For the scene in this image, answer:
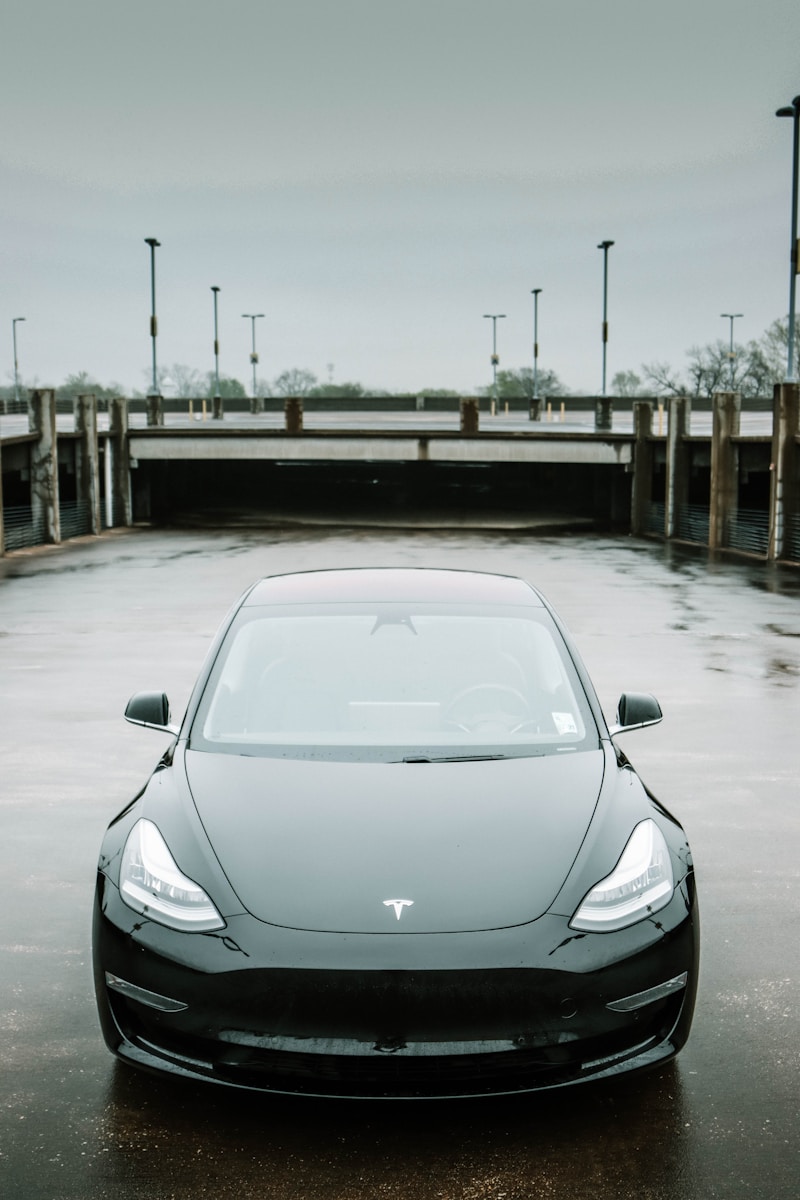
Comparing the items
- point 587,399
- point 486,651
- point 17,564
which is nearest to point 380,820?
point 486,651

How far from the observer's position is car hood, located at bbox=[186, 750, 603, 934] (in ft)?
12.0

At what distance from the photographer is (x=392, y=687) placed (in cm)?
523

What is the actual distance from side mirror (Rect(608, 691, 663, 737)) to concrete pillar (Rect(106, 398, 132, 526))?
36197 mm

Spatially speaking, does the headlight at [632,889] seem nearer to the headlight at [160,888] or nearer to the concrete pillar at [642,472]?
the headlight at [160,888]

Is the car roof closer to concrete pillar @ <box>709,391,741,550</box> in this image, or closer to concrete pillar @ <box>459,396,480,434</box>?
concrete pillar @ <box>709,391,741,550</box>

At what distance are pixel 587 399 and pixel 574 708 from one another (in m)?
74.7

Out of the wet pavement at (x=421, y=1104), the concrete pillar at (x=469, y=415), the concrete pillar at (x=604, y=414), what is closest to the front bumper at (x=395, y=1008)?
the wet pavement at (x=421, y=1104)

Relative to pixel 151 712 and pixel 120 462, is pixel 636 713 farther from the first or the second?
pixel 120 462

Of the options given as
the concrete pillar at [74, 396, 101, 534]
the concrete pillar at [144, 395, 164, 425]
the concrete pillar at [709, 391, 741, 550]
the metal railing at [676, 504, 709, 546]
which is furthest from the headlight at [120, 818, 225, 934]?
the concrete pillar at [144, 395, 164, 425]

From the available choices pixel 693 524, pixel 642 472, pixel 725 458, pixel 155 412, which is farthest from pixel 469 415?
pixel 155 412

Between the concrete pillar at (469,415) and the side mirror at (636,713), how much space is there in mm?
35397

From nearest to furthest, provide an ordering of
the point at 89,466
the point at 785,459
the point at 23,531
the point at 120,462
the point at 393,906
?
1. the point at 393,906
2. the point at 785,459
3. the point at 23,531
4. the point at 89,466
5. the point at 120,462

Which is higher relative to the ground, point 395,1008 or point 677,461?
point 677,461

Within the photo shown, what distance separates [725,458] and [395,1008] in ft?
95.9
